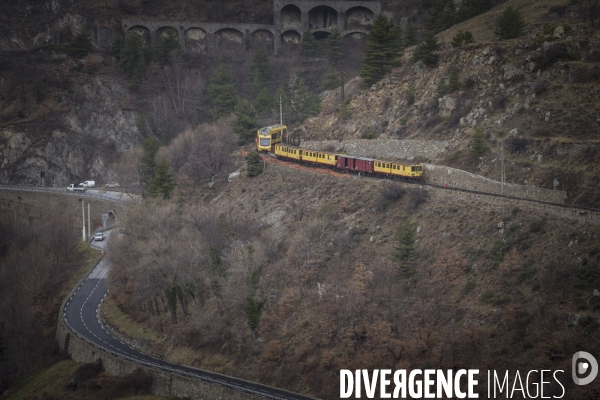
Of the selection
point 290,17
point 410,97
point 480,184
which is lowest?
point 480,184

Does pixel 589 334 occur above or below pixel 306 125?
below

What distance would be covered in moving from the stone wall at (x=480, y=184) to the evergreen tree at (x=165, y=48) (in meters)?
48.5

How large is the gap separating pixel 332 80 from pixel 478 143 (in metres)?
30.4

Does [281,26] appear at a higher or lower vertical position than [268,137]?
higher

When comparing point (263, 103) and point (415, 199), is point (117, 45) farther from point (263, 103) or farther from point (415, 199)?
point (415, 199)

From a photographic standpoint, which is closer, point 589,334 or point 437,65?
point 589,334

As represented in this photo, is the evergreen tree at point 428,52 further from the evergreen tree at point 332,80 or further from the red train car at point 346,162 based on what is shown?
the evergreen tree at point 332,80

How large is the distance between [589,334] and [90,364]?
27857 millimetres

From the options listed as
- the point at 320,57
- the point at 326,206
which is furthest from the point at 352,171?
the point at 320,57

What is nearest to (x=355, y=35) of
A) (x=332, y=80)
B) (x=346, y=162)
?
(x=332, y=80)

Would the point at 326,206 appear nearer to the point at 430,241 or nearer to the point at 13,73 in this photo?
the point at 430,241

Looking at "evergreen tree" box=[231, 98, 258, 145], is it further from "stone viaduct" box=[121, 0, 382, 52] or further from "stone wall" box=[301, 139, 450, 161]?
"stone viaduct" box=[121, 0, 382, 52]

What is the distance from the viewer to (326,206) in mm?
59562

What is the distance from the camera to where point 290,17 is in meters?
104
